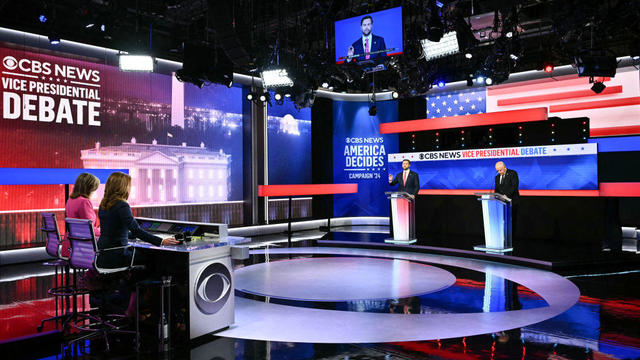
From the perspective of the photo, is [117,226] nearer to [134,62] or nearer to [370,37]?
[370,37]

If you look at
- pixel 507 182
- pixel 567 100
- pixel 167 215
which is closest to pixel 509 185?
pixel 507 182

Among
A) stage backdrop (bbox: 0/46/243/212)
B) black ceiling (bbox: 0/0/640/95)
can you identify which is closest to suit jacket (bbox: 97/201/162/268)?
black ceiling (bbox: 0/0/640/95)

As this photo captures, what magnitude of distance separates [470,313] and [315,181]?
8.86m

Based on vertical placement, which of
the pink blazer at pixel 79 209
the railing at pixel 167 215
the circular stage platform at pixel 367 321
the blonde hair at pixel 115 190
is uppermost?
the blonde hair at pixel 115 190

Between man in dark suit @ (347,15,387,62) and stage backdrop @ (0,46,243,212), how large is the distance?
480cm

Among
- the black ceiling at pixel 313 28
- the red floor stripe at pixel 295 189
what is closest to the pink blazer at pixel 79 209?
the black ceiling at pixel 313 28

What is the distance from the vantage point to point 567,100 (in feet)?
36.0

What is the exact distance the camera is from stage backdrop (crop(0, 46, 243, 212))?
295 inches

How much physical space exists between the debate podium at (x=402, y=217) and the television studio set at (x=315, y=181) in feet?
0.12

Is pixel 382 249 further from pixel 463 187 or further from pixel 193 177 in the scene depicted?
pixel 193 177

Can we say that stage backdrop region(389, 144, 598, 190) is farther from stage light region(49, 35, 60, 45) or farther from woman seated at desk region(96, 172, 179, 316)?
woman seated at desk region(96, 172, 179, 316)

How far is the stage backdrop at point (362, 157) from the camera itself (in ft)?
42.8

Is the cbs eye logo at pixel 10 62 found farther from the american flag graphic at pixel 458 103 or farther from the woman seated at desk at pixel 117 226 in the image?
the american flag graphic at pixel 458 103

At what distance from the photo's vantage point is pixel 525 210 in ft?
28.5
